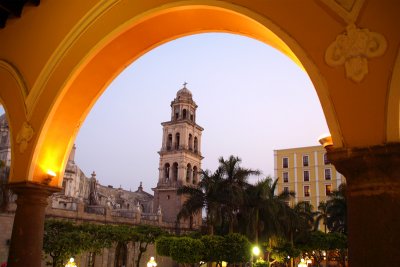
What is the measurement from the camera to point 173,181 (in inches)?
1594

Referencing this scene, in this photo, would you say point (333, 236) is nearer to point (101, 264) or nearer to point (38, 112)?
point (101, 264)

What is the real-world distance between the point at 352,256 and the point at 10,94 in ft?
17.8

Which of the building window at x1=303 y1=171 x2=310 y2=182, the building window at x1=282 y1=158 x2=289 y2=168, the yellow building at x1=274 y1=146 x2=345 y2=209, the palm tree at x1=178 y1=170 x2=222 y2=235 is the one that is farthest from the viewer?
the building window at x1=282 y1=158 x2=289 y2=168

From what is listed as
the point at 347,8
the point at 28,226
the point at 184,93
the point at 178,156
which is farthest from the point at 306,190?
the point at 347,8

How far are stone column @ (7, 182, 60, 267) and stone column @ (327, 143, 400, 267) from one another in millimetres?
4150

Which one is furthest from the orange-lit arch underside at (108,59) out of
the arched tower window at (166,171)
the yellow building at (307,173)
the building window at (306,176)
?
the building window at (306,176)

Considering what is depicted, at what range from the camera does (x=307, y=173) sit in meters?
48.0

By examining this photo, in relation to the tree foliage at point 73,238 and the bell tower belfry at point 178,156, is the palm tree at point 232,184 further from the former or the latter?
the bell tower belfry at point 178,156

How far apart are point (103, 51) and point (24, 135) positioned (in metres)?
1.73

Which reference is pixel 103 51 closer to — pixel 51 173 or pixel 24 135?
pixel 24 135

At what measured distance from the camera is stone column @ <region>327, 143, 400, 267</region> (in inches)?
115

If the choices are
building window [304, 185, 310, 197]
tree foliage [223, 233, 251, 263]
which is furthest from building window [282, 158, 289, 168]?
tree foliage [223, 233, 251, 263]

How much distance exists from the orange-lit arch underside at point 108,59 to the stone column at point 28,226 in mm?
188

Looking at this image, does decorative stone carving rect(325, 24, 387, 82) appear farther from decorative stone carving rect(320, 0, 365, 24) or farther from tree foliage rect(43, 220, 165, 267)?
tree foliage rect(43, 220, 165, 267)
